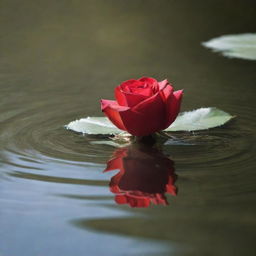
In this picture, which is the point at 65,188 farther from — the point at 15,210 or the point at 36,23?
the point at 36,23

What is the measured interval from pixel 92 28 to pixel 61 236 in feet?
5.22

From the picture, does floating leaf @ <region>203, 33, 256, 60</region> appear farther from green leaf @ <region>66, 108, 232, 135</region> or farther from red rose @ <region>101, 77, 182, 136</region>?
red rose @ <region>101, 77, 182, 136</region>

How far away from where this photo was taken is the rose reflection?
0.68 meters

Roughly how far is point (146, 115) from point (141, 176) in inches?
4.7

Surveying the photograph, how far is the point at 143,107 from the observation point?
853 mm

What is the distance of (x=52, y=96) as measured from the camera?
1.26 m

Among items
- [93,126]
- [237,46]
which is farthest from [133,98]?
[237,46]

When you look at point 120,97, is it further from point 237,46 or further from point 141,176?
point 237,46

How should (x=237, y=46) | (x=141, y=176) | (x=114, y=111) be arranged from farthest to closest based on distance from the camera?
(x=237, y=46) < (x=114, y=111) < (x=141, y=176)

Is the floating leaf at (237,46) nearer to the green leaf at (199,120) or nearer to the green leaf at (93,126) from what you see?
the green leaf at (199,120)

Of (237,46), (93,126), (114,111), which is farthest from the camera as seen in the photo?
(237,46)

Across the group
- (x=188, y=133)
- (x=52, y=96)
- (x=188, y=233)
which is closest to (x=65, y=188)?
(x=188, y=233)

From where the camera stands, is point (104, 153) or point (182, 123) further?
point (182, 123)

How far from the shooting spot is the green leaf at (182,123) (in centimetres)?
95
